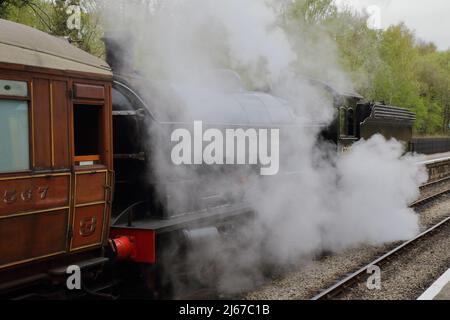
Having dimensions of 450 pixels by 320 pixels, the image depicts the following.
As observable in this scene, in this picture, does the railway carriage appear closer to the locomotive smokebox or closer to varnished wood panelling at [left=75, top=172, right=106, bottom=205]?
varnished wood panelling at [left=75, top=172, right=106, bottom=205]

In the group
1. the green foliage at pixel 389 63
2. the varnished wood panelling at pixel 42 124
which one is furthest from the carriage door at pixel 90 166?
the green foliage at pixel 389 63

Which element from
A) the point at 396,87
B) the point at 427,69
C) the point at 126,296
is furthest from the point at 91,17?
the point at 427,69

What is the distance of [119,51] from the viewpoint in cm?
566

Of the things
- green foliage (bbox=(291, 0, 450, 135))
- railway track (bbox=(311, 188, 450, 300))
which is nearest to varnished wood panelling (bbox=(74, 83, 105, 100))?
railway track (bbox=(311, 188, 450, 300))

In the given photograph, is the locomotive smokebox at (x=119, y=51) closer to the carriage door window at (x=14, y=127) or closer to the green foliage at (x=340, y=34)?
the green foliage at (x=340, y=34)

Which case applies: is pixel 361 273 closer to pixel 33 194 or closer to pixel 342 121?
pixel 342 121

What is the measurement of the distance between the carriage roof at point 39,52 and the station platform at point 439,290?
4.16 m

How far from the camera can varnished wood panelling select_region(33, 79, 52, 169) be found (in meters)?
3.84

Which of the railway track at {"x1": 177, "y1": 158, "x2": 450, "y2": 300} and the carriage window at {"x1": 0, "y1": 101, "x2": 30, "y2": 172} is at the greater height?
the carriage window at {"x1": 0, "y1": 101, "x2": 30, "y2": 172}

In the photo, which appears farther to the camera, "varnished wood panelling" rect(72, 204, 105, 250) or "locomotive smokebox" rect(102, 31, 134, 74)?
"locomotive smokebox" rect(102, 31, 134, 74)

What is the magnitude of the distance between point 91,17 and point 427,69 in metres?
39.6

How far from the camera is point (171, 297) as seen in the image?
18.8 feet

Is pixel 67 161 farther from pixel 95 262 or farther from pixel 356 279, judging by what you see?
pixel 356 279

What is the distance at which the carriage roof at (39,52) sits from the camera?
3.72 m
